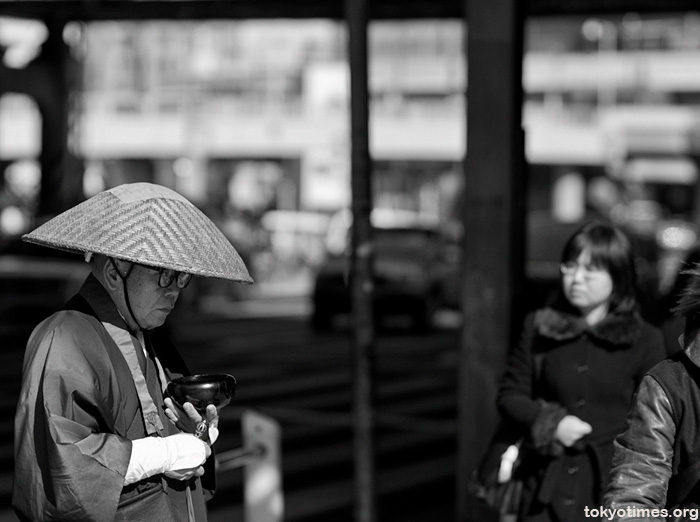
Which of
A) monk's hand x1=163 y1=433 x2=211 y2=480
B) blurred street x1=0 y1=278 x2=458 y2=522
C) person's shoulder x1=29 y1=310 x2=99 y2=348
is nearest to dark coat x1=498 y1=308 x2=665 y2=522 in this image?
monk's hand x1=163 y1=433 x2=211 y2=480

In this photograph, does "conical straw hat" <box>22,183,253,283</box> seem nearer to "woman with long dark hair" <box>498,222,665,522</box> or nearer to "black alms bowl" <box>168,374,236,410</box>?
"black alms bowl" <box>168,374,236,410</box>

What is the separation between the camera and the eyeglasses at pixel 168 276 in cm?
314

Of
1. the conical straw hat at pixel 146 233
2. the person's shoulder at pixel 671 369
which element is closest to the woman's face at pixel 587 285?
the person's shoulder at pixel 671 369

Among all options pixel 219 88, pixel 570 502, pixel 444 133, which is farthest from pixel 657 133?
pixel 570 502

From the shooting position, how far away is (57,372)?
2.82 metres

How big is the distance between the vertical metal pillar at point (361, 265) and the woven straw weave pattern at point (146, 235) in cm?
259

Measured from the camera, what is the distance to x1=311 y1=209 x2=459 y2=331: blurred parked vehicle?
2056 cm

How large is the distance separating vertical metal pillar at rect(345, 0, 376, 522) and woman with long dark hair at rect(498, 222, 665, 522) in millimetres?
1519

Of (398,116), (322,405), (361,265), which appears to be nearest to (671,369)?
(361,265)

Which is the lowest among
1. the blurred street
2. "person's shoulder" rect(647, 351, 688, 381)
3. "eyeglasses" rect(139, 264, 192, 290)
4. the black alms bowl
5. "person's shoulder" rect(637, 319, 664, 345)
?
the blurred street

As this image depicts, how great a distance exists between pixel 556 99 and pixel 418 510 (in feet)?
178

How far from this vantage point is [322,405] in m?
12.4

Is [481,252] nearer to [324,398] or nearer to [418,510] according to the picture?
[418,510]

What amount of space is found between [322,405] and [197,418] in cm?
933
